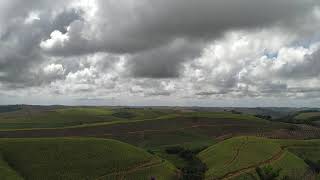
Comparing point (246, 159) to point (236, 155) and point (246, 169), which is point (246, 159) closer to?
point (236, 155)

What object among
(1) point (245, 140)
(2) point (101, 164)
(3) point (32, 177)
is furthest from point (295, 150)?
(3) point (32, 177)

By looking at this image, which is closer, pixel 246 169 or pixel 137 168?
pixel 246 169

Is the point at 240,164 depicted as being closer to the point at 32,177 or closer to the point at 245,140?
the point at 245,140

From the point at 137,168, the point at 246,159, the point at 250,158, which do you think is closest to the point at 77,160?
the point at 137,168

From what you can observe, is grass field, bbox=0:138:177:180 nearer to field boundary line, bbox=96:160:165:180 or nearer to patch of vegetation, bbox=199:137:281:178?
field boundary line, bbox=96:160:165:180

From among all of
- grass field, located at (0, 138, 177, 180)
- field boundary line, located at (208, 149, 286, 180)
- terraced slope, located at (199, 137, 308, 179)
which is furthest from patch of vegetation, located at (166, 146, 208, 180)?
field boundary line, located at (208, 149, 286, 180)

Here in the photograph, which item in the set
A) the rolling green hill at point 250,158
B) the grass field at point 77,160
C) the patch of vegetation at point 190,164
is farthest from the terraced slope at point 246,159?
the grass field at point 77,160

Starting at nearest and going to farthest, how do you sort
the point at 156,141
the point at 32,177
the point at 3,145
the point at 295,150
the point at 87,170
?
the point at 32,177 → the point at 87,170 → the point at 3,145 → the point at 295,150 → the point at 156,141

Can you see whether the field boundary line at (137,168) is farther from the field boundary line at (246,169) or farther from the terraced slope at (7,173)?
the field boundary line at (246,169)
